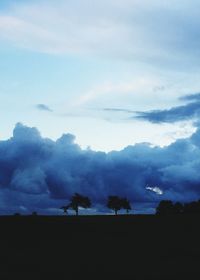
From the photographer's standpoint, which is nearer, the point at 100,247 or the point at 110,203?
the point at 100,247

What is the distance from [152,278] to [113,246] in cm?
599

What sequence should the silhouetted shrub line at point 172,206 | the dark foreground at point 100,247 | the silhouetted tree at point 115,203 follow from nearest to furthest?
the dark foreground at point 100,247
the silhouetted shrub line at point 172,206
the silhouetted tree at point 115,203

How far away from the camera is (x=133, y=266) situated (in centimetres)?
2380

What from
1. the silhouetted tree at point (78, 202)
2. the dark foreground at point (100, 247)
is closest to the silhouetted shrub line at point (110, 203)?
the silhouetted tree at point (78, 202)

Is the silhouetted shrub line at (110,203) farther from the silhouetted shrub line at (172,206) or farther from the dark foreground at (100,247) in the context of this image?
the dark foreground at (100,247)

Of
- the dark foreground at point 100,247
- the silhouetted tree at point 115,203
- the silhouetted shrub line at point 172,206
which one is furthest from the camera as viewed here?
the silhouetted tree at point 115,203

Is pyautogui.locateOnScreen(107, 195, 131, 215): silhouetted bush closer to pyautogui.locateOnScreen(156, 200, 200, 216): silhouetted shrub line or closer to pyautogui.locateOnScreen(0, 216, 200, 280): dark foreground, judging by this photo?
pyautogui.locateOnScreen(156, 200, 200, 216): silhouetted shrub line

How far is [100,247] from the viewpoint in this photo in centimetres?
2738

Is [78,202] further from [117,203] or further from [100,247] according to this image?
[100,247]

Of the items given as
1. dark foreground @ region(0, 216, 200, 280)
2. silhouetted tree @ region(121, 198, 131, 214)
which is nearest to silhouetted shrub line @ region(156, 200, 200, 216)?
silhouetted tree @ region(121, 198, 131, 214)

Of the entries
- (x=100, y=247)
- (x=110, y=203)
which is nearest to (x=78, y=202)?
(x=110, y=203)

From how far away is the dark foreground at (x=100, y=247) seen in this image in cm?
2284

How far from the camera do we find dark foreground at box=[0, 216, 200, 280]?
22844 millimetres

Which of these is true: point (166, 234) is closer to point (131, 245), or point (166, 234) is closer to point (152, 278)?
point (131, 245)
